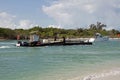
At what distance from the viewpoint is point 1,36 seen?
193 metres

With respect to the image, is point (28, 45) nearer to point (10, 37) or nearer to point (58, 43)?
point (58, 43)

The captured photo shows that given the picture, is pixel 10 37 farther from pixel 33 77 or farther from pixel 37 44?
pixel 33 77

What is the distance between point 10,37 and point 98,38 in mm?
53306

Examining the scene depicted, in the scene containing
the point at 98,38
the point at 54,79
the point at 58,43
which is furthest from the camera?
the point at 98,38

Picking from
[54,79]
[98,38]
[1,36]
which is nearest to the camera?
[54,79]

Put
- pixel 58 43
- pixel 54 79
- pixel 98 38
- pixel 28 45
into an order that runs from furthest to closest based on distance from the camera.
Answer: pixel 98 38 < pixel 58 43 < pixel 28 45 < pixel 54 79

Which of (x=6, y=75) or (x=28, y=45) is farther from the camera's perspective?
(x=28, y=45)

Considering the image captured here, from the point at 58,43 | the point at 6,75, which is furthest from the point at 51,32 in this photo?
the point at 6,75

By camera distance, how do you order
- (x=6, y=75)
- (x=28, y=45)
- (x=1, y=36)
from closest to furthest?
(x=6, y=75)
(x=28, y=45)
(x=1, y=36)

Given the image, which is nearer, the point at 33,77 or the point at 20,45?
the point at 33,77

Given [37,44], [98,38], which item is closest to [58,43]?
[37,44]

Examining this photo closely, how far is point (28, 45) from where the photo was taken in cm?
7394

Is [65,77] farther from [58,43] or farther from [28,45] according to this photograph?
[58,43]

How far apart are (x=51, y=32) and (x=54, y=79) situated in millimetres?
166347
